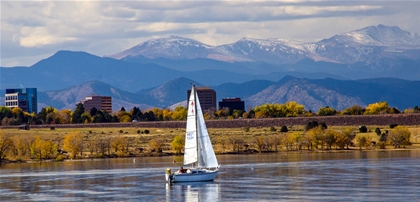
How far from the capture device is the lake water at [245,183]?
64062 millimetres

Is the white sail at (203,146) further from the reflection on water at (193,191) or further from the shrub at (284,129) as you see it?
the shrub at (284,129)

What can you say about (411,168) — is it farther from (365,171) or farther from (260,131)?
(260,131)

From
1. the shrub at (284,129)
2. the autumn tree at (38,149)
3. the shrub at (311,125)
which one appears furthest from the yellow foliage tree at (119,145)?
the shrub at (311,125)

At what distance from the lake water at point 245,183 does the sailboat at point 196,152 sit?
95cm

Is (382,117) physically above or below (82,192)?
above

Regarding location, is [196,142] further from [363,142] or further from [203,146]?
[363,142]

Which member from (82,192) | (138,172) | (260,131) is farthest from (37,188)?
(260,131)

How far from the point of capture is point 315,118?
176 m

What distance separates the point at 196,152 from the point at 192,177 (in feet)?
7.65

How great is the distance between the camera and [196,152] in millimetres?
78375

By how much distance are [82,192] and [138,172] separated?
864 inches

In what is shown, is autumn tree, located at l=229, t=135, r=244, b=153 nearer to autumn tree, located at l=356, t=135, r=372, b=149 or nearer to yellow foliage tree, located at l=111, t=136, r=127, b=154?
yellow foliage tree, located at l=111, t=136, r=127, b=154

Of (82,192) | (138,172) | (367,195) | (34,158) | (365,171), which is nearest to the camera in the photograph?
(367,195)

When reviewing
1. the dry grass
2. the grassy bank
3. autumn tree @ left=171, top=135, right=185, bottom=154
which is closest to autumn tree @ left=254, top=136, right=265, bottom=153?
the grassy bank
